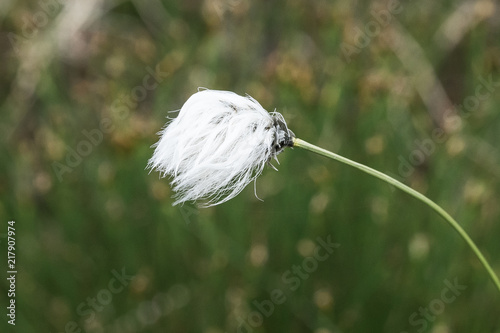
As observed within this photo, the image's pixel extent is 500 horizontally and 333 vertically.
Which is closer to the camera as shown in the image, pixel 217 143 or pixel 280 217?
pixel 217 143

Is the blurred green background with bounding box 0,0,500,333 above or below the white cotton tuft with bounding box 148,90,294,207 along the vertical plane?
above

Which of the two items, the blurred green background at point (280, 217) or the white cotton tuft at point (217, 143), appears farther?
the blurred green background at point (280, 217)

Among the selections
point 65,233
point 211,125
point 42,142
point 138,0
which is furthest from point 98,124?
point 211,125

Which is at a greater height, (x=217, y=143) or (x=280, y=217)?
(x=280, y=217)

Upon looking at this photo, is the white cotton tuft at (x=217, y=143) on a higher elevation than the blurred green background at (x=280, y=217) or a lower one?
lower

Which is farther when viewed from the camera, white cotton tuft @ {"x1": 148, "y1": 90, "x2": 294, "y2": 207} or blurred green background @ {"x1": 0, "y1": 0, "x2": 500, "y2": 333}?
blurred green background @ {"x1": 0, "y1": 0, "x2": 500, "y2": 333}
